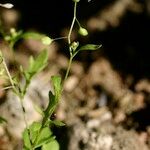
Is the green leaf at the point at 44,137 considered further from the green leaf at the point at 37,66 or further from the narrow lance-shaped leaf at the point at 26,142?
the green leaf at the point at 37,66

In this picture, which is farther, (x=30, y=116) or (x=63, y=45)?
(x=63, y=45)

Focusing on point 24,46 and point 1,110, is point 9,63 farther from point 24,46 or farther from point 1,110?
point 1,110

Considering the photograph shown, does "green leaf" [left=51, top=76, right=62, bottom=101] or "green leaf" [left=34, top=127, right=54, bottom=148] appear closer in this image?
"green leaf" [left=51, top=76, right=62, bottom=101]

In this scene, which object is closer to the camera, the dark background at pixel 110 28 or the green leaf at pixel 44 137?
the green leaf at pixel 44 137

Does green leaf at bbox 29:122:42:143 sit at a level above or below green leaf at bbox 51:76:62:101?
below

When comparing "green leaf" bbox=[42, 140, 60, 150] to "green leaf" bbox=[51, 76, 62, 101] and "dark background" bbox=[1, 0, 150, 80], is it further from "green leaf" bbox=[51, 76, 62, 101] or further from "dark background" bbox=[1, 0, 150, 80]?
"dark background" bbox=[1, 0, 150, 80]

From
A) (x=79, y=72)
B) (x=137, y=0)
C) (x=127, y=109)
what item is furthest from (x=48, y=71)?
→ (x=137, y=0)

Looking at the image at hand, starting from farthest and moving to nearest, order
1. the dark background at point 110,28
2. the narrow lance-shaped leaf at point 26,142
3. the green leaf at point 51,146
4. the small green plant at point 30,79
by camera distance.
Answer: the dark background at point 110,28 < the green leaf at point 51,146 < the narrow lance-shaped leaf at point 26,142 < the small green plant at point 30,79

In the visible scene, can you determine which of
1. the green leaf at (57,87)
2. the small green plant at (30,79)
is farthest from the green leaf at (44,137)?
the green leaf at (57,87)

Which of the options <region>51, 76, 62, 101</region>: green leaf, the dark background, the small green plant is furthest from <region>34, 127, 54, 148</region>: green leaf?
the dark background

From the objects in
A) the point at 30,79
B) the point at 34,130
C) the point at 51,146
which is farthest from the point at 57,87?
the point at 51,146

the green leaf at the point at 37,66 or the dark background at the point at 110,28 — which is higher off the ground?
the green leaf at the point at 37,66
